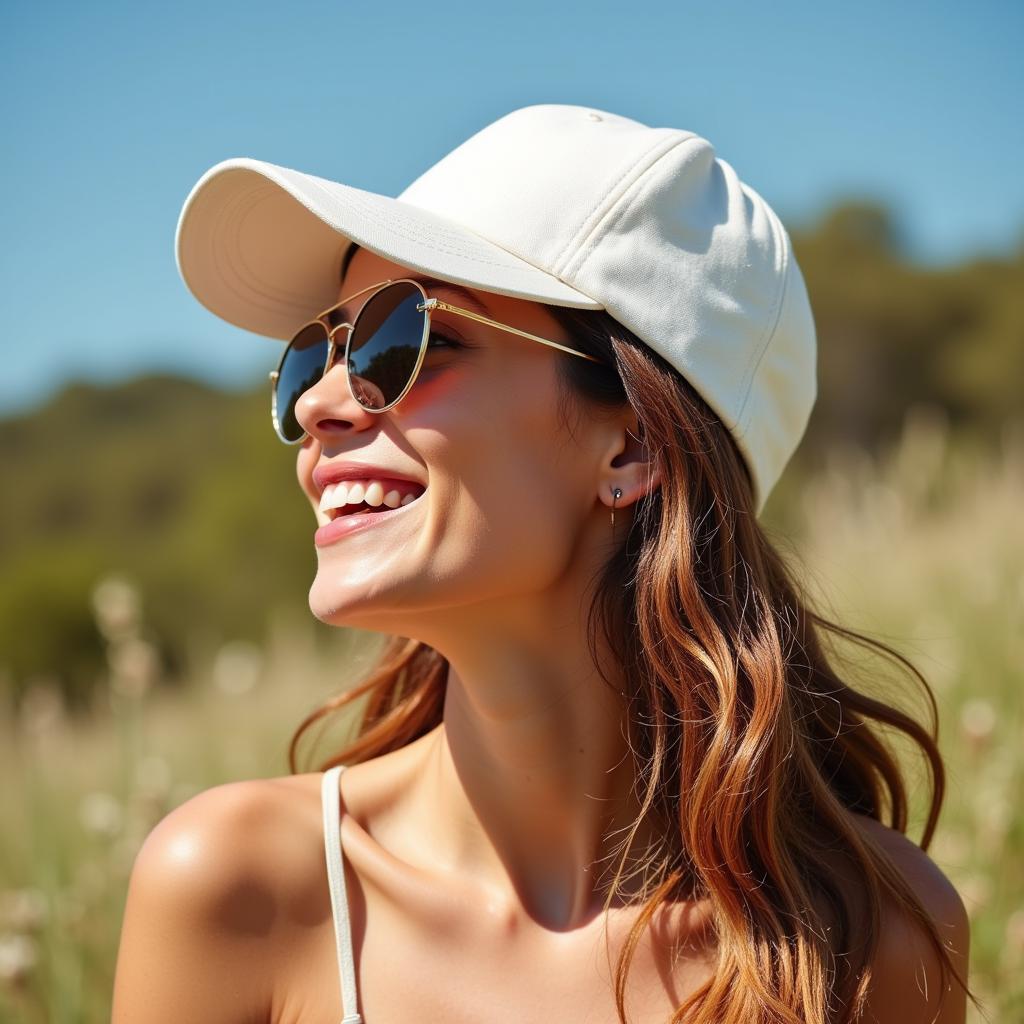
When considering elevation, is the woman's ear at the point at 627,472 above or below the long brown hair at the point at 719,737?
above

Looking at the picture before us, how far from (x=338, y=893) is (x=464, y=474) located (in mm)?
815

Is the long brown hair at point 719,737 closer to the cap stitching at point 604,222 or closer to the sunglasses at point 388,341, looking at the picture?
the cap stitching at point 604,222

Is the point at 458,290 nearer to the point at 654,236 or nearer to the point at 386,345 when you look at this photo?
the point at 386,345

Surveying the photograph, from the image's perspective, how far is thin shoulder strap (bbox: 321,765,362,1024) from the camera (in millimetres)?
2129

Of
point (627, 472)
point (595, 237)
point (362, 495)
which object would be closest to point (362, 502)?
point (362, 495)

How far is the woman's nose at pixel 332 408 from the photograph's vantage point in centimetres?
220

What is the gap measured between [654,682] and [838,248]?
40609 millimetres

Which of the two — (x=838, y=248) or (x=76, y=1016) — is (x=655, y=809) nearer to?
(x=76, y=1016)

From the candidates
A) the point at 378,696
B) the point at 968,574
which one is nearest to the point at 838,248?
the point at 968,574

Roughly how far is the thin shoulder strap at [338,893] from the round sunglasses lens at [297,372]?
28.5 inches

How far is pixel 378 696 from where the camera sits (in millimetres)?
2832

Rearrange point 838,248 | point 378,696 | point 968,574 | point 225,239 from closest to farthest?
point 225,239
point 378,696
point 968,574
point 838,248

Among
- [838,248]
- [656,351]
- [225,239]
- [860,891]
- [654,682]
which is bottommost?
[838,248]

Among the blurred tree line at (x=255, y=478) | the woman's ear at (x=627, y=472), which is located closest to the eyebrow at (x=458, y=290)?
the woman's ear at (x=627, y=472)
